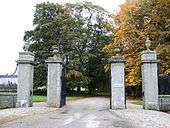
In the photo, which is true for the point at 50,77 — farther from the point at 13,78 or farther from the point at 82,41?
the point at 82,41

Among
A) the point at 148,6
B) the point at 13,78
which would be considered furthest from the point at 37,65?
the point at 13,78

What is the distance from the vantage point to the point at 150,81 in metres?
22.3

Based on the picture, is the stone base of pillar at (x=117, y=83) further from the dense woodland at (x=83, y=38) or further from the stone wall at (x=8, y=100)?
the dense woodland at (x=83, y=38)

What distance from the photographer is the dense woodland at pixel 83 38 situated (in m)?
37.8

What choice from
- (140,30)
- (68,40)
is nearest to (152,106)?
(140,30)

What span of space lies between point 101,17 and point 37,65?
12171 mm

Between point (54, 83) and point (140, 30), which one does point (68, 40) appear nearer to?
Result: point (140, 30)

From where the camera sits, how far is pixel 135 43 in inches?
1439

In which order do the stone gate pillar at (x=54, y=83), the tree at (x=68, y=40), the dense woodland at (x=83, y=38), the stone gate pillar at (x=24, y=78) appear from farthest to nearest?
the tree at (x=68, y=40) < the dense woodland at (x=83, y=38) < the stone gate pillar at (x=54, y=83) < the stone gate pillar at (x=24, y=78)

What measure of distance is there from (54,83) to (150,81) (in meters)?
5.72

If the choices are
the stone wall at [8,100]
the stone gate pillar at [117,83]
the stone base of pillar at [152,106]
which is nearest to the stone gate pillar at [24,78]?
the stone wall at [8,100]

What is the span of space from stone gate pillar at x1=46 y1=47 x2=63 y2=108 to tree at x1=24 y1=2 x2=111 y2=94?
23.9m

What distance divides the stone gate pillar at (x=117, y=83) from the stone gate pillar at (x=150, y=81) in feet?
4.13

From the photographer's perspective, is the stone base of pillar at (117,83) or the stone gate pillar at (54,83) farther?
the stone gate pillar at (54,83)
